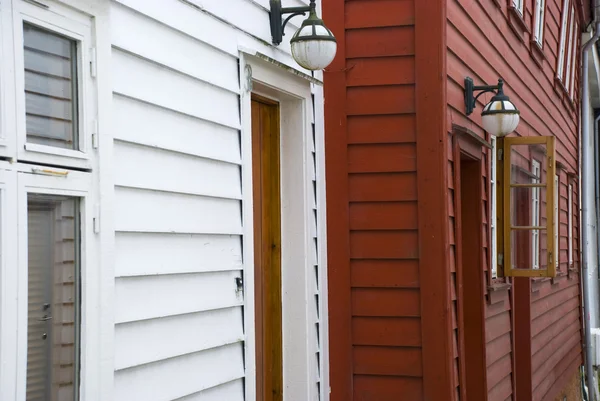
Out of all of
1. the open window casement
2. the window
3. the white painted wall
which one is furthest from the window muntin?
the white painted wall

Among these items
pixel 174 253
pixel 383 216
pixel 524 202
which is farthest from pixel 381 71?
pixel 174 253

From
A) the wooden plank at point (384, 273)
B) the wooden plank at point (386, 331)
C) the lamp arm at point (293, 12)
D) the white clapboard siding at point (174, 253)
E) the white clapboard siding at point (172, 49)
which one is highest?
the lamp arm at point (293, 12)

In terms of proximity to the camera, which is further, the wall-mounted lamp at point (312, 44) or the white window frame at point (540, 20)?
the white window frame at point (540, 20)

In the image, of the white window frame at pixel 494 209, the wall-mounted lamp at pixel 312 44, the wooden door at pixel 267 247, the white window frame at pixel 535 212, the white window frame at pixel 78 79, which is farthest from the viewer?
the white window frame at pixel 535 212

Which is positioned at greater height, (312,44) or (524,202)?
(312,44)

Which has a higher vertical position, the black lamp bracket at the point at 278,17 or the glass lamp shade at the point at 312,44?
the black lamp bracket at the point at 278,17

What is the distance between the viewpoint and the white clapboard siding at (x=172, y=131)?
12.3 feet

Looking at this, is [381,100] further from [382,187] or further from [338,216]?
[338,216]

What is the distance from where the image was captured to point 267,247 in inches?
221

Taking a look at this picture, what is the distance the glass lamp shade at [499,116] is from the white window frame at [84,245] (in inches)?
184

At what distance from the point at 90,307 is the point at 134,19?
1.16 metres

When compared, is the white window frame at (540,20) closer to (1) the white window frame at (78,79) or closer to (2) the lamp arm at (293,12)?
(2) the lamp arm at (293,12)

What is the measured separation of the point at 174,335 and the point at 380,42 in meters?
3.12

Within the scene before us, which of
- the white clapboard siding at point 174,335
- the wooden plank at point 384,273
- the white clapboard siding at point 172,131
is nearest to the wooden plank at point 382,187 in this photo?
the wooden plank at point 384,273
